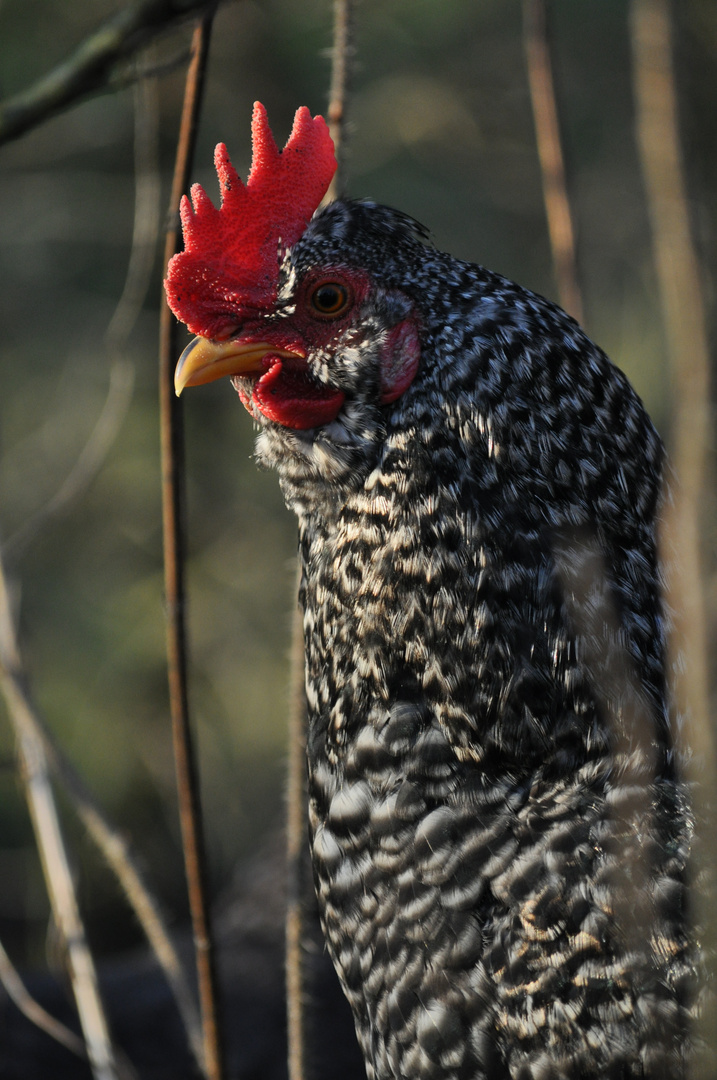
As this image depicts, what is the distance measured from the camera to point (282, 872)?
3805mm

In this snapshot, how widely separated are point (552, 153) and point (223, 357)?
0.97 m

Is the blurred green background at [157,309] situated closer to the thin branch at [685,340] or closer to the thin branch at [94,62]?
the thin branch at [94,62]

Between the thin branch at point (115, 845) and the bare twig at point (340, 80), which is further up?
the bare twig at point (340, 80)

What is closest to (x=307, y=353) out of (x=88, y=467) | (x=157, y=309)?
(x=88, y=467)

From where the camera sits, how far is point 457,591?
5.43 ft

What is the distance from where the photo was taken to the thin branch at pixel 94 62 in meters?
0.91

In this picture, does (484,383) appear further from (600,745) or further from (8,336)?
(8,336)

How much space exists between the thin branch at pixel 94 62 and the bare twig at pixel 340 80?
0.83 m

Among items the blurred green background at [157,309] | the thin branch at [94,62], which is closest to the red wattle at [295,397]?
the thin branch at [94,62]

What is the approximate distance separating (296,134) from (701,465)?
4.29 feet

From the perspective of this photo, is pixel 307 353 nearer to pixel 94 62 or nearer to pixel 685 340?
pixel 94 62

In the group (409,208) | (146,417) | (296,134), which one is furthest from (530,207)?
(296,134)

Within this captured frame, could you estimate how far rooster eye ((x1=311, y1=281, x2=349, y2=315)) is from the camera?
5.50 ft

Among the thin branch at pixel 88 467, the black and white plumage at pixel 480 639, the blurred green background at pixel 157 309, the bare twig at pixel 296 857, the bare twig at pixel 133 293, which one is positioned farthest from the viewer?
the blurred green background at pixel 157 309
